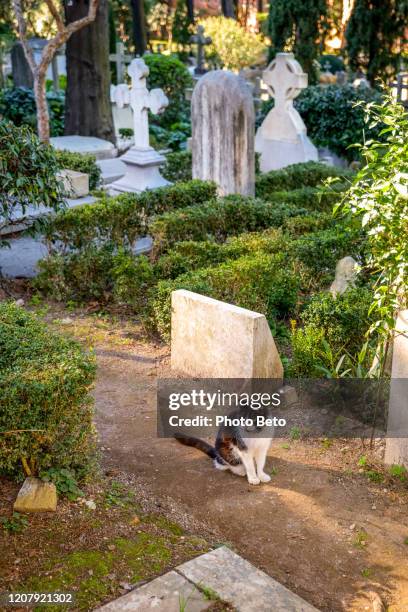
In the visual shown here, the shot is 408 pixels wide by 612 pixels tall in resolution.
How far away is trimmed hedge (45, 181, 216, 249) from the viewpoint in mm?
8086

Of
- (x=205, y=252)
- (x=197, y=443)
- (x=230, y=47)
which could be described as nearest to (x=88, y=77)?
(x=205, y=252)

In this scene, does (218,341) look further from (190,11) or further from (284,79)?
(190,11)

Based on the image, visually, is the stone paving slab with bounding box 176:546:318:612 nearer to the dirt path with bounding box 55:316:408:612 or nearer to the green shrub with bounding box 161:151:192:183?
the dirt path with bounding box 55:316:408:612

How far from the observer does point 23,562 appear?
3697 mm

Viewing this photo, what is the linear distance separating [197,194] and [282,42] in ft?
40.6

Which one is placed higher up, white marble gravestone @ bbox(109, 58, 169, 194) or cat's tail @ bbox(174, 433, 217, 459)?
white marble gravestone @ bbox(109, 58, 169, 194)

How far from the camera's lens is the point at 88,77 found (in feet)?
48.4

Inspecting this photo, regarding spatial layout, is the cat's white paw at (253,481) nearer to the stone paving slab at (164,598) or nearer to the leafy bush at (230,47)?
the stone paving slab at (164,598)

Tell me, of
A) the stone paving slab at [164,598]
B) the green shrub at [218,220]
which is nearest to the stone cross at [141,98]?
the green shrub at [218,220]

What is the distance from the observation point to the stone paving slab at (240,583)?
11.3 feet

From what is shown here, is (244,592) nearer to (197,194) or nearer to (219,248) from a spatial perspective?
(219,248)

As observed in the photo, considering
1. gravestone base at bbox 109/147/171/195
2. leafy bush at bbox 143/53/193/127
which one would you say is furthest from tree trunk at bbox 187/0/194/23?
gravestone base at bbox 109/147/171/195

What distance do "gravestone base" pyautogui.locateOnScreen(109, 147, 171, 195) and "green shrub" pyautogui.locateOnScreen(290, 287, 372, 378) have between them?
249 inches

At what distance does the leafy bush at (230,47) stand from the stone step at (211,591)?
85.2 ft
